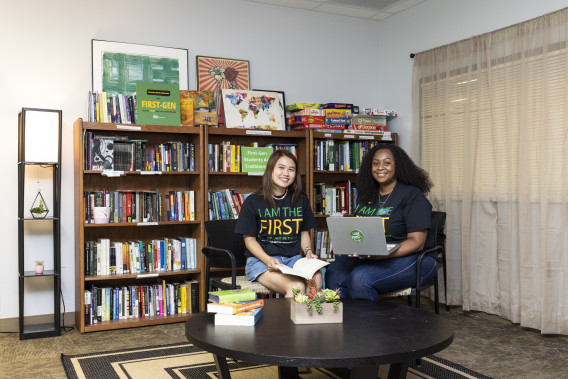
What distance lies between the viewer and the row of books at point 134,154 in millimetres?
3973

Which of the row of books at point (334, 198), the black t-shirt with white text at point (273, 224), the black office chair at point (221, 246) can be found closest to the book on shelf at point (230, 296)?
the black t-shirt with white text at point (273, 224)

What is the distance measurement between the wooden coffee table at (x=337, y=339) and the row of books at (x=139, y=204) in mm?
1873

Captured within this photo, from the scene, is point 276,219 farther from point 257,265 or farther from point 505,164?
point 505,164

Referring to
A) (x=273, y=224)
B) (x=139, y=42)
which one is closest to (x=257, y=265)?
(x=273, y=224)

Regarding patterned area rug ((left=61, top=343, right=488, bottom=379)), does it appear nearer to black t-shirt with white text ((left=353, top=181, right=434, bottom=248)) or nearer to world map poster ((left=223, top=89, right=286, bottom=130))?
black t-shirt with white text ((left=353, top=181, right=434, bottom=248))

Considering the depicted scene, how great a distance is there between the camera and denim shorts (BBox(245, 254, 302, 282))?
3121mm

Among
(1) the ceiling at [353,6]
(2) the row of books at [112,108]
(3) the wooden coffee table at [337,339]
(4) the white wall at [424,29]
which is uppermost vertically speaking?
(1) the ceiling at [353,6]

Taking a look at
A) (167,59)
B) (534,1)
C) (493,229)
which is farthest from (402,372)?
(167,59)

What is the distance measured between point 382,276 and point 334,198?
185 centimetres

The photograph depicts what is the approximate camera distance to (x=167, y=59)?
175 inches

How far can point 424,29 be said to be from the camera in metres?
4.83

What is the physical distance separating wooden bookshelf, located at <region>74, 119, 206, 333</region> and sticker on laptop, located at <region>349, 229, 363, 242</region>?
160 cm

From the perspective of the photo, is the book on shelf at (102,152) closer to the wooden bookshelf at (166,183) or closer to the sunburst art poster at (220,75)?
the wooden bookshelf at (166,183)

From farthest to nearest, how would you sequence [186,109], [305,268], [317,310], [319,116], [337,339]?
1. [319,116]
2. [186,109]
3. [305,268]
4. [317,310]
5. [337,339]
